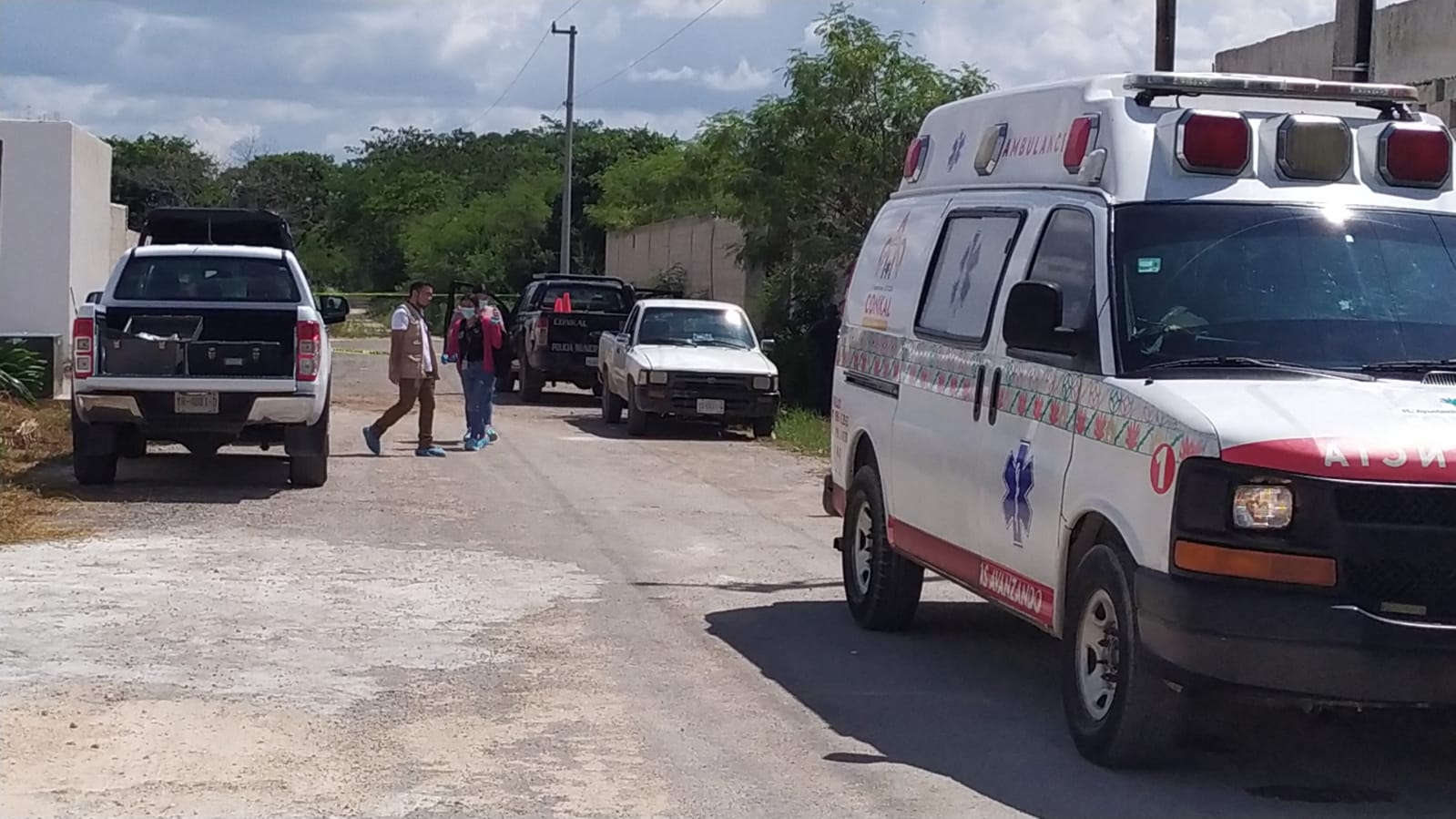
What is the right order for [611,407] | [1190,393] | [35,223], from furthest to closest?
[611,407], [35,223], [1190,393]

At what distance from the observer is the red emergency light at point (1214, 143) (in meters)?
7.68

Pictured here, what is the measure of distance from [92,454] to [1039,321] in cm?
993

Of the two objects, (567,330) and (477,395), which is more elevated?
(567,330)

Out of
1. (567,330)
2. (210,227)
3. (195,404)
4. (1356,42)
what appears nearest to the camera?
(1356,42)

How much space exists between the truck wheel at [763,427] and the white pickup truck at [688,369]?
1 centimetres

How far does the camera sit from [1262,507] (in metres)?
6.38

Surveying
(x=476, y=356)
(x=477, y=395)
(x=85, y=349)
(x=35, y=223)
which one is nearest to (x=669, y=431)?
(x=477, y=395)

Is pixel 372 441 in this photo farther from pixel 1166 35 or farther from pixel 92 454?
pixel 1166 35

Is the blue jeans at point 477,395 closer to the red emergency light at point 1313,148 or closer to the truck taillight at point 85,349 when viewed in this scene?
the truck taillight at point 85,349

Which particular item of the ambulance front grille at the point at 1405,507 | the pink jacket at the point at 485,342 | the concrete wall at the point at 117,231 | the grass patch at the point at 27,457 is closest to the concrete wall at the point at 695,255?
the concrete wall at the point at 117,231

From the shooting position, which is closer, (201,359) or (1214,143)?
(1214,143)

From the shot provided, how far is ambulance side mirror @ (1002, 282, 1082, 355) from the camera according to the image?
747 centimetres

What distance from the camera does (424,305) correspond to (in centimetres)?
1859

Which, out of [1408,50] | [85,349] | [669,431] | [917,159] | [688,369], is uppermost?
[1408,50]
